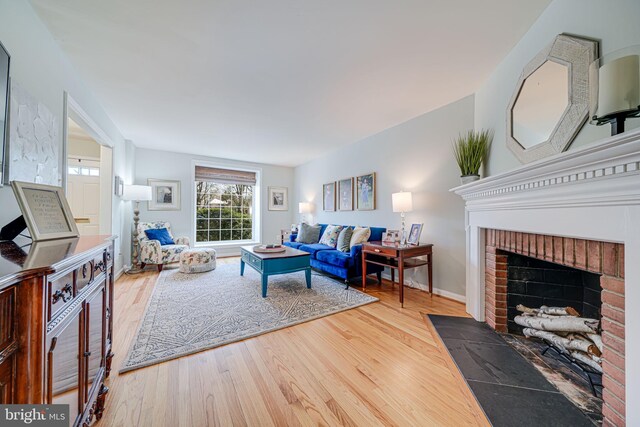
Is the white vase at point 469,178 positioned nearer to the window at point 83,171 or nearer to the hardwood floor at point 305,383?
the hardwood floor at point 305,383

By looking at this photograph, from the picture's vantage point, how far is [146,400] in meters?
1.27

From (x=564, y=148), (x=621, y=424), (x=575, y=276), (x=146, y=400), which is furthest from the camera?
(x=575, y=276)

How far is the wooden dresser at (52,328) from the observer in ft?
1.94

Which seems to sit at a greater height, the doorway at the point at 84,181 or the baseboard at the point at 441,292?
the doorway at the point at 84,181

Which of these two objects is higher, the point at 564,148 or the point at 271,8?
the point at 271,8

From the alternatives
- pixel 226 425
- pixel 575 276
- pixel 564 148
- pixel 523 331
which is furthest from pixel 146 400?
pixel 575 276

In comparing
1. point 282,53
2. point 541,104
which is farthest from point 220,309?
point 541,104

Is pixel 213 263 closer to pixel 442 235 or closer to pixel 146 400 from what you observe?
pixel 146 400

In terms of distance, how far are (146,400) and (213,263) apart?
2998 mm

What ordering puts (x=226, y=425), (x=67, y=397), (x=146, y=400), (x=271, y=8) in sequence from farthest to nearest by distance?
1. (x=271, y=8)
2. (x=146, y=400)
3. (x=226, y=425)
4. (x=67, y=397)

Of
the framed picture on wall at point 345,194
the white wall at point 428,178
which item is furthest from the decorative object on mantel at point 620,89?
the framed picture on wall at point 345,194

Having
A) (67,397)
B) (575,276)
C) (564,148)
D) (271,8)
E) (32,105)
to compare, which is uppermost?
(271,8)

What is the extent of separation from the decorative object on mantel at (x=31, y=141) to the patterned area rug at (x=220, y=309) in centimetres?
135

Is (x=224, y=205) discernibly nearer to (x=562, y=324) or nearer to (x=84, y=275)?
(x=84, y=275)
